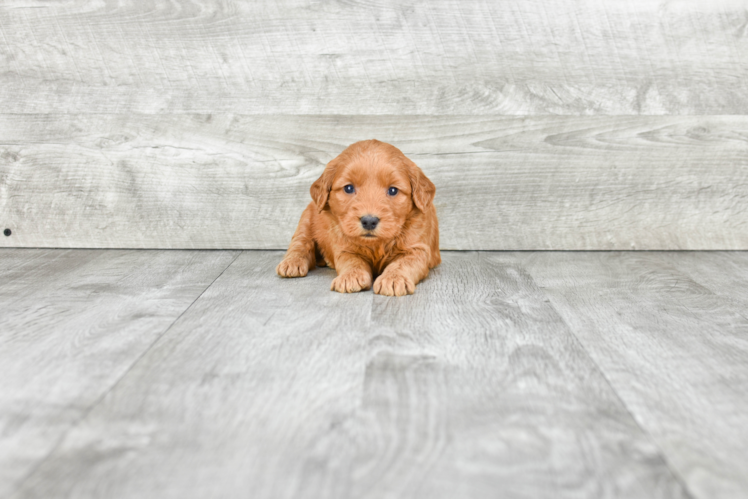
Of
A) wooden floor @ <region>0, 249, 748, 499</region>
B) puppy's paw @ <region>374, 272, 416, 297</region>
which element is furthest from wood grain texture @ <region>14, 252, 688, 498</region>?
puppy's paw @ <region>374, 272, 416, 297</region>

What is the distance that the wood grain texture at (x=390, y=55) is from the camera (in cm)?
265

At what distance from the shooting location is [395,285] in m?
2.01

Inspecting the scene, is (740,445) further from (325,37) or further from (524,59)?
(325,37)

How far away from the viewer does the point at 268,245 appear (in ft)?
9.23

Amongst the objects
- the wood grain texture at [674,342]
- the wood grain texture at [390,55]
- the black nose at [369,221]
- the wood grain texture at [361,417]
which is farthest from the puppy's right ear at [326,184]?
the wood grain texture at [674,342]

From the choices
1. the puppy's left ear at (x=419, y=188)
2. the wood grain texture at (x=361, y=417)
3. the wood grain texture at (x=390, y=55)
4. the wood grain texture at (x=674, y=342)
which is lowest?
the wood grain texture at (x=674, y=342)

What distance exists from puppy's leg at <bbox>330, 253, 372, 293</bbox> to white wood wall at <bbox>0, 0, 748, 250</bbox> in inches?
26.0

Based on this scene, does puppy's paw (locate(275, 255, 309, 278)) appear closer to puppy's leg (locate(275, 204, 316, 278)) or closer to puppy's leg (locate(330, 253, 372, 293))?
puppy's leg (locate(275, 204, 316, 278))

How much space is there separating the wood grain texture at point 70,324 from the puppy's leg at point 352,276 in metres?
0.47

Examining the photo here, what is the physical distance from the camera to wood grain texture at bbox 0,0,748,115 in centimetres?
265

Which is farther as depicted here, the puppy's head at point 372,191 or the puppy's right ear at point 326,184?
the puppy's right ear at point 326,184

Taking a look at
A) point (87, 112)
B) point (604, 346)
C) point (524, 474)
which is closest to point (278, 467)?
point (524, 474)

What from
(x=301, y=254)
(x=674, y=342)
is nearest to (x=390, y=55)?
(x=301, y=254)

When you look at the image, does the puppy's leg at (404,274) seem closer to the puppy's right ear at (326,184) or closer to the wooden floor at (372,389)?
the wooden floor at (372,389)
